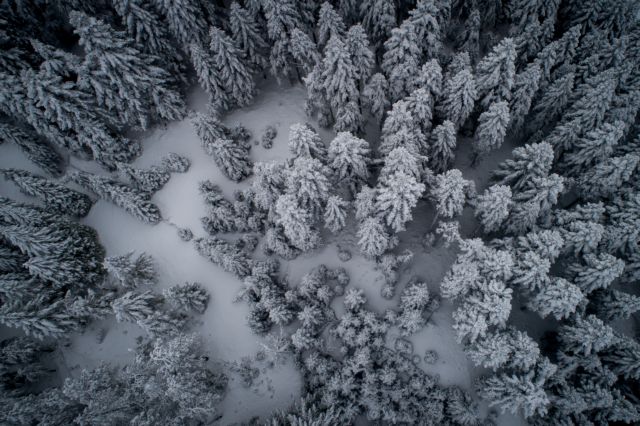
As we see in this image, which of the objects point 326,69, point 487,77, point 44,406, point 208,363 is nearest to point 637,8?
point 487,77

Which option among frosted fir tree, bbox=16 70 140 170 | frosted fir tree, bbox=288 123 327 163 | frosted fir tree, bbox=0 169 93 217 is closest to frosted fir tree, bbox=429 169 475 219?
frosted fir tree, bbox=288 123 327 163

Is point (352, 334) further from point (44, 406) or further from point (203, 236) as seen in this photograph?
point (44, 406)

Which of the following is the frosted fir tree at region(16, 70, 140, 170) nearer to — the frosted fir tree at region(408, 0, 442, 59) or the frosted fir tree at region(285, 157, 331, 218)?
the frosted fir tree at region(285, 157, 331, 218)

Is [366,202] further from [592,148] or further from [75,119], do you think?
[75,119]

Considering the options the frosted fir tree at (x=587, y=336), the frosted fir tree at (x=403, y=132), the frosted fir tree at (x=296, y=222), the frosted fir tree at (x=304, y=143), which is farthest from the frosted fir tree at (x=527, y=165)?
the frosted fir tree at (x=296, y=222)

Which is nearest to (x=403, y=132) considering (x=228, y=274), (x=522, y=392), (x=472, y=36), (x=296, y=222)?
(x=296, y=222)

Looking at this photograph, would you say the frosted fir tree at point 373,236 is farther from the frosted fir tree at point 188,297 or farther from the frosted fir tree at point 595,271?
the frosted fir tree at point 188,297
